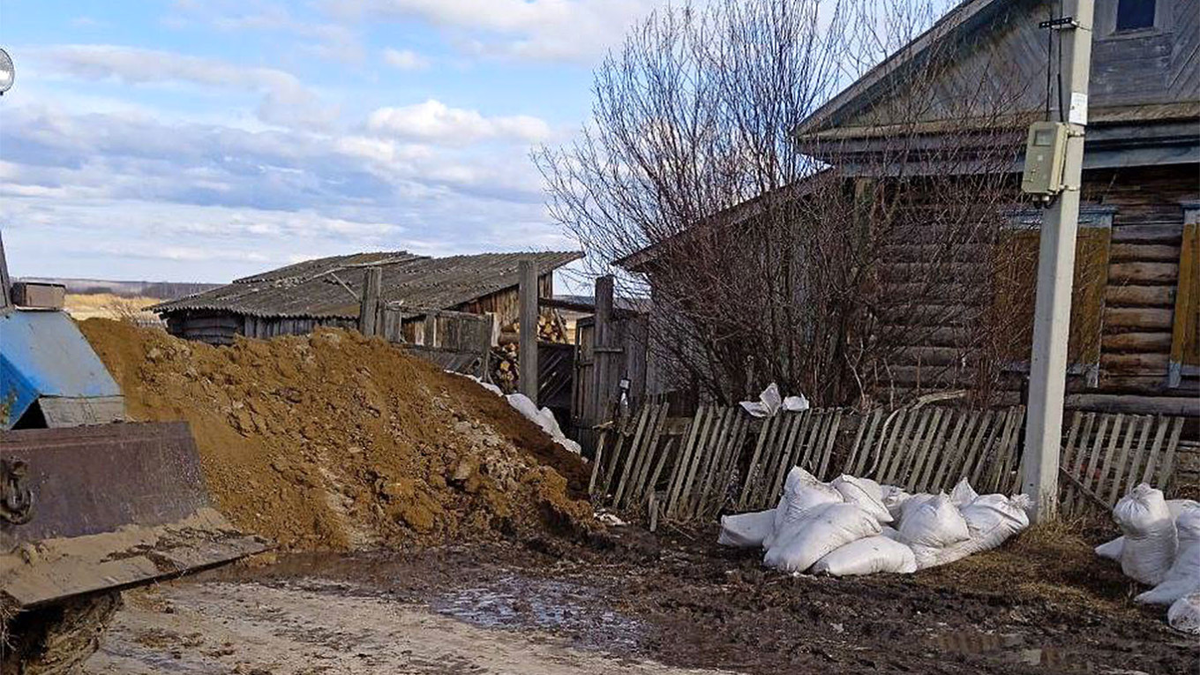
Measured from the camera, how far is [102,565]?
420cm

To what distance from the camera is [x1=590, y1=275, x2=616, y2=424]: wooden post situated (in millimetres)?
12336

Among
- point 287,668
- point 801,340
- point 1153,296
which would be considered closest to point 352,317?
point 801,340

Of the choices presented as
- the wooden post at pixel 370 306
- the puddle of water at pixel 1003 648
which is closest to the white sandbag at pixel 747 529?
the puddle of water at pixel 1003 648

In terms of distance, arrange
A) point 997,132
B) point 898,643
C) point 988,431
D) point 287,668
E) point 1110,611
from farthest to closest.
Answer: point 997,132, point 988,431, point 1110,611, point 898,643, point 287,668

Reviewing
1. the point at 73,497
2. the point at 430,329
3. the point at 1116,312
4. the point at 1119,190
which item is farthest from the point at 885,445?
the point at 430,329

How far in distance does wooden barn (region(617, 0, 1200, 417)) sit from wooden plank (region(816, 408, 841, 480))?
1.37 meters

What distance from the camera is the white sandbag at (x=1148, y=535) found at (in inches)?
279

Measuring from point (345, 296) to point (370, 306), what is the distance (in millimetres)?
9428

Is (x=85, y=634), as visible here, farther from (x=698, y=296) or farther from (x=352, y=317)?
(x=352, y=317)

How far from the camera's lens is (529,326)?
13461 mm

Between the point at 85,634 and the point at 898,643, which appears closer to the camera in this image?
the point at 85,634

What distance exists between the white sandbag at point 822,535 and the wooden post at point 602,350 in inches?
184

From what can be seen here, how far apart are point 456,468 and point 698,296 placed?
260 centimetres

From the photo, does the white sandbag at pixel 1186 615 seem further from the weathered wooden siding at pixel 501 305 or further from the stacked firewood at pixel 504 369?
the weathered wooden siding at pixel 501 305
